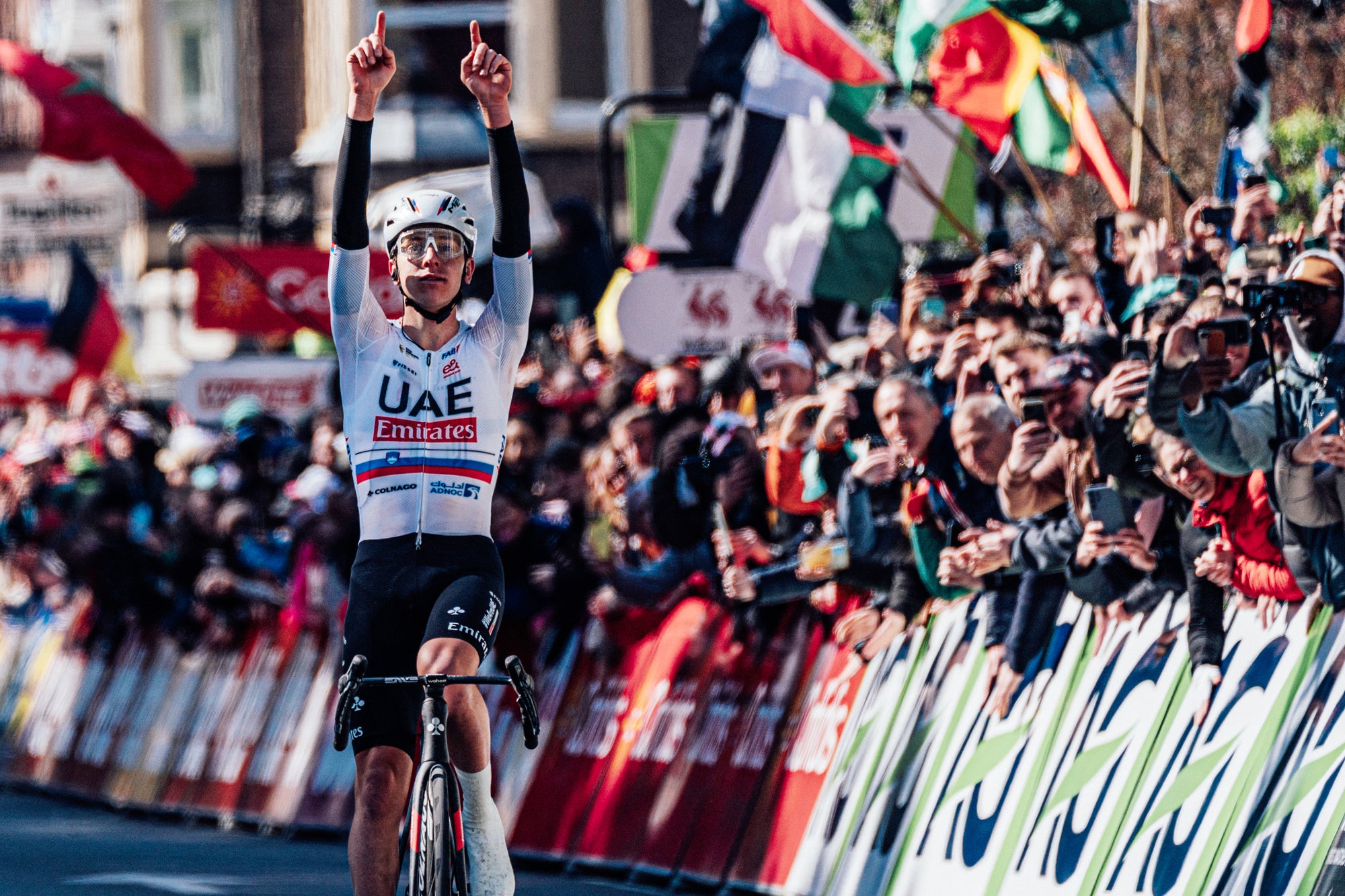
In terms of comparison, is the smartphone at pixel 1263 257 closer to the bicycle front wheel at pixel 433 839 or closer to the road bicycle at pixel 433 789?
the road bicycle at pixel 433 789

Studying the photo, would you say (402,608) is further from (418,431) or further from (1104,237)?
(1104,237)

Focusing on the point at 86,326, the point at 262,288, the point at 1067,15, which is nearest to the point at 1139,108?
the point at 1067,15

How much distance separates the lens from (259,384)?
19.8 metres

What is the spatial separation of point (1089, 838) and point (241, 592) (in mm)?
8950

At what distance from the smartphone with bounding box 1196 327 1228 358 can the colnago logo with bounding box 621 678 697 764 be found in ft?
14.5

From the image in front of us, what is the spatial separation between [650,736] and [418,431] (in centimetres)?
465

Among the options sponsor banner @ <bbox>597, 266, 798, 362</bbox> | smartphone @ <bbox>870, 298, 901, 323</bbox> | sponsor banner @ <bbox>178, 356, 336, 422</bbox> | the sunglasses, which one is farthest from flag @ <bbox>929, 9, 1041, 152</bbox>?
sponsor banner @ <bbox>178, 356, 336, 422</bbox>

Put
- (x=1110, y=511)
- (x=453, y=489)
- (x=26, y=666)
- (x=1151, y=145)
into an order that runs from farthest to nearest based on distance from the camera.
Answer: (x=26, y=666)
(x=1151, y=145)
(x=1110, y=511)
(x=453, y=489)

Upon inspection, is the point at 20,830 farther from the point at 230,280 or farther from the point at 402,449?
the point at 402,449

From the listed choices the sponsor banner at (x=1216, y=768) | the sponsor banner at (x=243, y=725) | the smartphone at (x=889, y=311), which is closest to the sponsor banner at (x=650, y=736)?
the smartphone at (x=889, y=311)

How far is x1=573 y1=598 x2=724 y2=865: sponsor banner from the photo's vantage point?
1242cm

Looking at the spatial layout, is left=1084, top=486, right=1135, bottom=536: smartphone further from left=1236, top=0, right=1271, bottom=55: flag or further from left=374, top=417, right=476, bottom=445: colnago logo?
left=1236, top=0, right=1271, bottom=55: flag

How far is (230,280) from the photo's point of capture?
20125 millimetres

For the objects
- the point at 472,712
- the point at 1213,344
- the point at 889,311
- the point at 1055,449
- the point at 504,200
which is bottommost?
the point at 472,712
